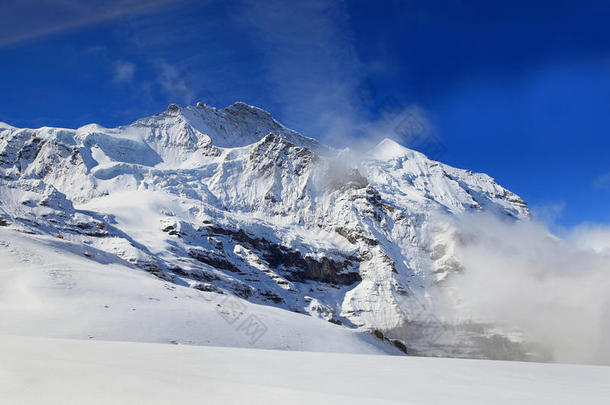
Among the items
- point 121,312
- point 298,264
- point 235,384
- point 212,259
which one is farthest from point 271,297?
point 235,384

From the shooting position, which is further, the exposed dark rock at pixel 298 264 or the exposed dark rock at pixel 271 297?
the exposed dark rock at pixel 298 264

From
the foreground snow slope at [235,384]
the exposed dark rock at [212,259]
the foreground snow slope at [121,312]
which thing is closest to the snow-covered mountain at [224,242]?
the exposed dark rock at [212,259]

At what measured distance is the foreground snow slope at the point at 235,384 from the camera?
5629mm

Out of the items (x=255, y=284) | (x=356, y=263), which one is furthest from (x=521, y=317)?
(x=255, y=284)

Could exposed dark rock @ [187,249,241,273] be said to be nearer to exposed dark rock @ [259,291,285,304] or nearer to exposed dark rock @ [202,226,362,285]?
exposed dark rock @ [259,291,285,304]

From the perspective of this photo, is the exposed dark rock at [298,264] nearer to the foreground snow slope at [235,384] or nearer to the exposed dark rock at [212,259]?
the exposed dark rock at [212,259]

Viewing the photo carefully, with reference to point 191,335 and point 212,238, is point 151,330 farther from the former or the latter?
point 212,238

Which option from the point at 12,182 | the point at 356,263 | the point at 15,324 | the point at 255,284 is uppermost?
the point at 356,263

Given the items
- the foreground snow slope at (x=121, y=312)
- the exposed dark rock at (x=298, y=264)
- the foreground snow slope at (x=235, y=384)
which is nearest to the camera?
the foreground snow slope at (x=235, y=384)

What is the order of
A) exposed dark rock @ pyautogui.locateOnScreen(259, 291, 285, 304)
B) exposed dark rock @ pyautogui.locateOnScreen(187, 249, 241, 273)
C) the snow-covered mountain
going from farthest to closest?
exposed dark rock @ pyautogui.locateOnScreen(259, 291, 285, 304)
exposed dark rock @ pyautogui.locateOnScreen(187, 249, 241, 273)
the snow-covered mountain

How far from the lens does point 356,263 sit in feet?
602

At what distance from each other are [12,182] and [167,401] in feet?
520

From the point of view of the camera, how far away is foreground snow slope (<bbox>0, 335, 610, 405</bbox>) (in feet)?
18.5

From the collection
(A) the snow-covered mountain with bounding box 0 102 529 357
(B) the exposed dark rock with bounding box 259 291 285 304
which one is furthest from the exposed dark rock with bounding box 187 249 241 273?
(B) the exposed dark rock with bounding box 259 291 285 304
